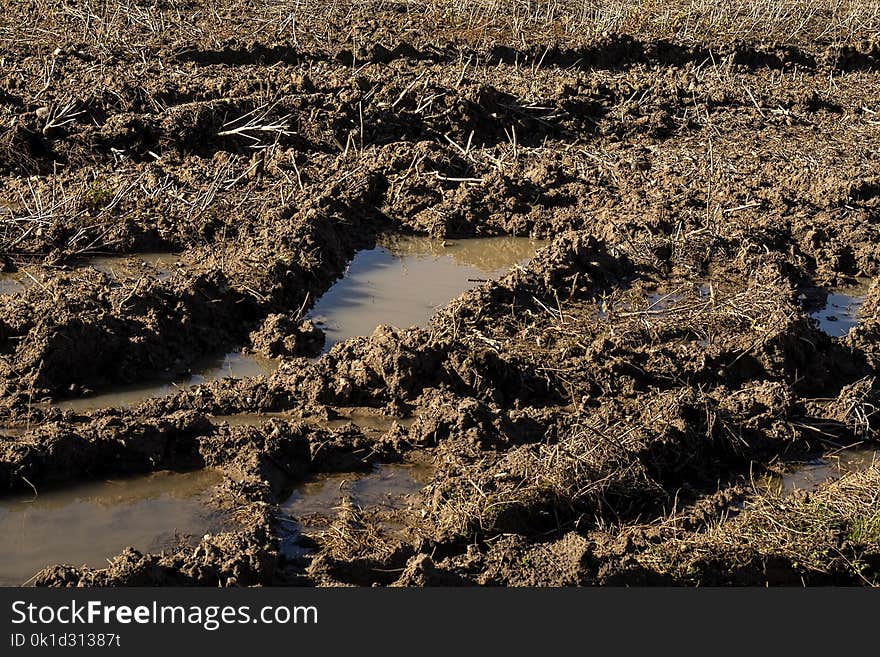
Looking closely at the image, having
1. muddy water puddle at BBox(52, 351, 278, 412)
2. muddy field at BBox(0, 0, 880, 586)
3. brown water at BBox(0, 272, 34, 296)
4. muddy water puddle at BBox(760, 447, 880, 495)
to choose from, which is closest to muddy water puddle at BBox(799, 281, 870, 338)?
muddy field at BBox(0, 0, 880, 586)

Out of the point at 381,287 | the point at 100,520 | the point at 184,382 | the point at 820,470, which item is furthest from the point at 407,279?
the point at 100,520

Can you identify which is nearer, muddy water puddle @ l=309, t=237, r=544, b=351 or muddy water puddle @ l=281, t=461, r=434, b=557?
muddy water puddle @ l=281, t=461, r=434, b=557

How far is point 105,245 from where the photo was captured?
8.12 meters

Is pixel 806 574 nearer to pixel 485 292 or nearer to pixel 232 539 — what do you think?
pixel 232 539

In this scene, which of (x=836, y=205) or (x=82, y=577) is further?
(x=836, y=205)

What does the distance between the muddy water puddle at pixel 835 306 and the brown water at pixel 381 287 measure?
2.08 metres

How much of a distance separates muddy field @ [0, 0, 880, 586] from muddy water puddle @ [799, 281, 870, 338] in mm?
37

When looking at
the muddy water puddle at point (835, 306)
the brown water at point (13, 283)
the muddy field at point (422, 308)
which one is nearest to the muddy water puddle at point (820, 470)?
the muddy field at point (422, 308)

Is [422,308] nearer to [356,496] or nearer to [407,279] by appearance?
[407,279]

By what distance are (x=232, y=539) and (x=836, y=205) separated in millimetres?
6427

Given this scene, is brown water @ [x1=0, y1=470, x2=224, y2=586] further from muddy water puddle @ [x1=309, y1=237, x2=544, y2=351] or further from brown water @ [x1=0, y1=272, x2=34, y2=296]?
brown water @ [x1=0, y1=272, x2=34, y2=296]

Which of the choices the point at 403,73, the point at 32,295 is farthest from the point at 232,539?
the point at 403,73

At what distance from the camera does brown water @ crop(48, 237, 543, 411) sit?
6.61m

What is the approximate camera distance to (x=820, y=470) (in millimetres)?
6059
